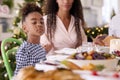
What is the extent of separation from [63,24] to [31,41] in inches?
29.8

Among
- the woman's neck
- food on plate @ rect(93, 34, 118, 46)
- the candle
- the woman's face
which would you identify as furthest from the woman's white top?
the candle

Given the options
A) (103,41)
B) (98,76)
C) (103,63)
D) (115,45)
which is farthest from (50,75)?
(103,41)

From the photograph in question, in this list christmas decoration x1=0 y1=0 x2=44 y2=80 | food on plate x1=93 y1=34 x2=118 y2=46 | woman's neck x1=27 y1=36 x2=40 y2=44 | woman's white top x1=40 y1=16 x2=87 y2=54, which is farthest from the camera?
christmas decoration x1=0 y1=0 x2=44 y2=80

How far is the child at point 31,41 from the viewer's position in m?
1.54

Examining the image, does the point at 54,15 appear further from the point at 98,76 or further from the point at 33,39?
the point at 98,76

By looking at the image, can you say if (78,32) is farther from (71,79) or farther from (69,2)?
(71,79)

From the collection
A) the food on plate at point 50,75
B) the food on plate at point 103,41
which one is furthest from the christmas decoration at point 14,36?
the food on plate at point 50,75

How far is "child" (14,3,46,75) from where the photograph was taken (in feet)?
5.06

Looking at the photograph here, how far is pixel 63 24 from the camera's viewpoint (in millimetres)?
2396

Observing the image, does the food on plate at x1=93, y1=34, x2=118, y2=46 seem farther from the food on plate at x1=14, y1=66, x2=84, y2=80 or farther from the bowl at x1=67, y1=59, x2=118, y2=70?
the food on plate at x1=14, y1=66, x2=84, y2=80

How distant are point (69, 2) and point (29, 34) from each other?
0.82 metres

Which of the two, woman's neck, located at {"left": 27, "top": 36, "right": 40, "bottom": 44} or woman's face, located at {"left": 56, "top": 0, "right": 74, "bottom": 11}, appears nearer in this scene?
woman's neck, located at {"left": 27, "top": 36, "right": 40, "bottom": 44}

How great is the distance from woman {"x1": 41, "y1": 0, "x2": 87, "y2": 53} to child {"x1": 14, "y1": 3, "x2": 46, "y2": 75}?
596 millimetres

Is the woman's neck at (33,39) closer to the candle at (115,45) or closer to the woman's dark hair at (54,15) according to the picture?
the candle at (115,45)
